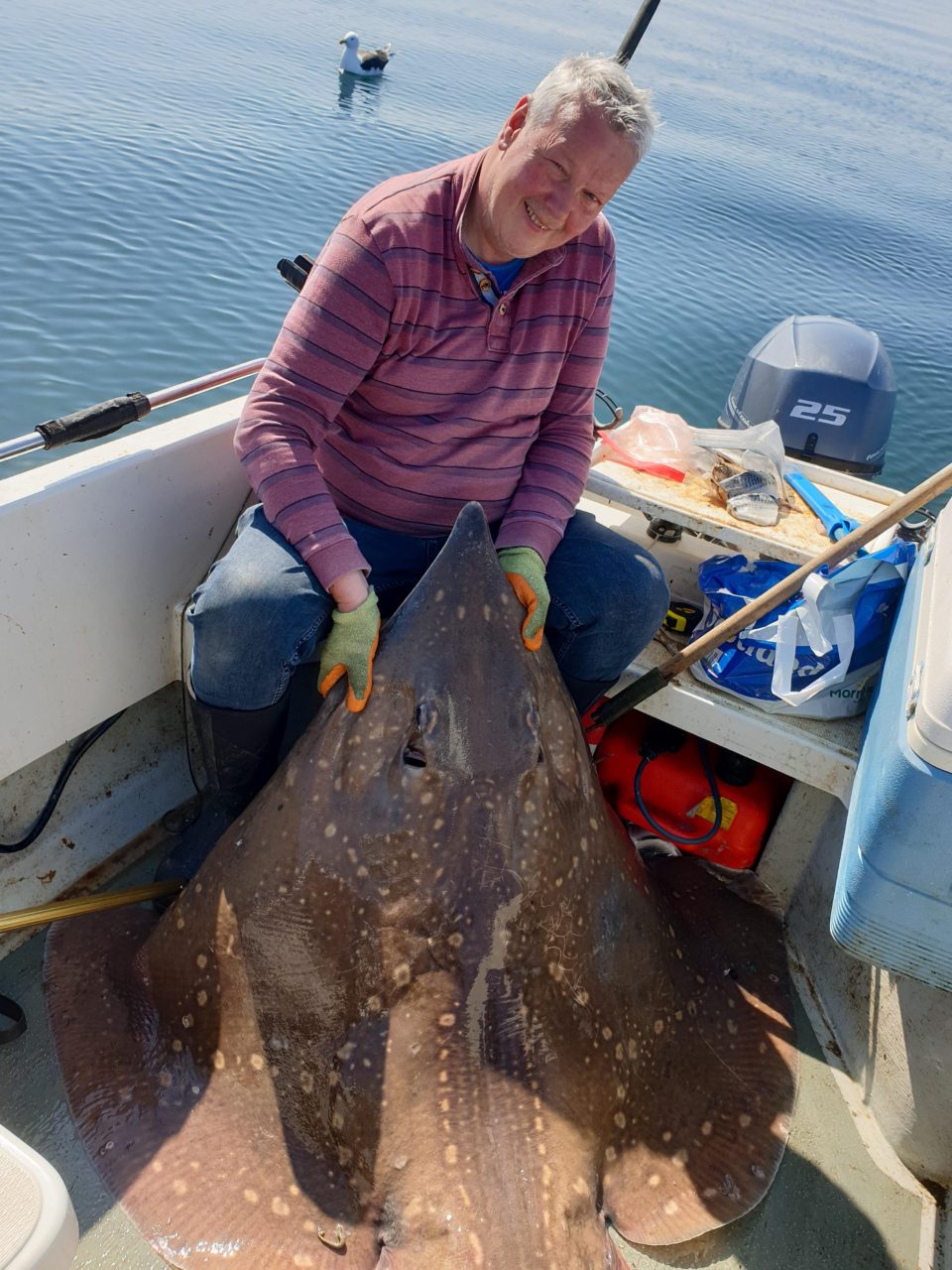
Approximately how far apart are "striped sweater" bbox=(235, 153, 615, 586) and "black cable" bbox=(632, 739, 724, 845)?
3.26ft

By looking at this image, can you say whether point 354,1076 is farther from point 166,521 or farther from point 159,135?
point 159,135

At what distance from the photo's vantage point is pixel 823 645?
9.36 feet

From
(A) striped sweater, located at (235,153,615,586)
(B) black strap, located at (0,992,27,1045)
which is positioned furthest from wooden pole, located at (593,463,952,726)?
(B) black strap, located at (0,992,27,1045)

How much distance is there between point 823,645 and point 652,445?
1.12 metres

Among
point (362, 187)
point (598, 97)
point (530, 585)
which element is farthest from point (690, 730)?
point (362, 187)

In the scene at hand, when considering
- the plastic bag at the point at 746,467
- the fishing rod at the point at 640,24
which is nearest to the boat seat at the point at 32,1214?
the plastic bag at the point at 746,467

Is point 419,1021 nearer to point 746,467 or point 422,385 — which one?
point 422,385

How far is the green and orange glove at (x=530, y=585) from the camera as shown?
2.38m

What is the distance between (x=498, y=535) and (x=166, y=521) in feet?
3.29

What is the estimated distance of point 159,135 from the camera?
1361 cm

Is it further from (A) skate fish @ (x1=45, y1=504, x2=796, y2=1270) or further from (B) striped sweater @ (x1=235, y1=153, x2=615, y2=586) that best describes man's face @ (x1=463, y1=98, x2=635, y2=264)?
(A) skate fish @ (x1=45, y1=504, x2=796, y2=1270)

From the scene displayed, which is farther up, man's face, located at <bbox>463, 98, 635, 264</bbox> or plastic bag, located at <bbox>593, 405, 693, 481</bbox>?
man's face, located at <bbox>463, 98, 635, 264</bbox>

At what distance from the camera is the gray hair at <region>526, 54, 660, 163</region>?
7.29 feet

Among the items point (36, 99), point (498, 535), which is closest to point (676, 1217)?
point (498, 535)
